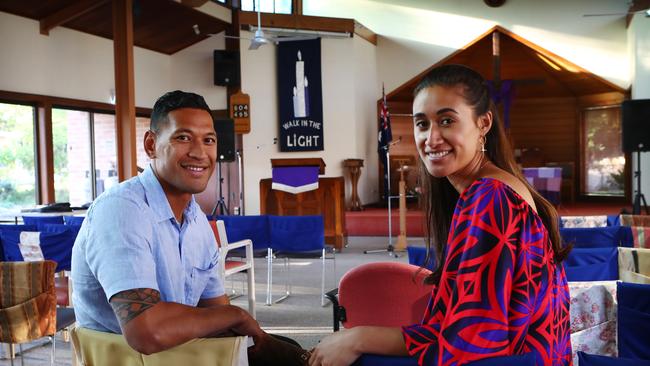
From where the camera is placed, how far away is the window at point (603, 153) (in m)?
13.0

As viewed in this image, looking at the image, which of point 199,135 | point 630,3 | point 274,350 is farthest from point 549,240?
point 630,3

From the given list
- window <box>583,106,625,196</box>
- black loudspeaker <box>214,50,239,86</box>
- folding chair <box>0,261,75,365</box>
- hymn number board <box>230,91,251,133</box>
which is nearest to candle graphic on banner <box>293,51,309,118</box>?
hymn number board <box>230,91,251,133</box>

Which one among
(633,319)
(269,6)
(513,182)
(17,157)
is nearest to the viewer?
(513,182)

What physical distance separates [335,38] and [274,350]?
1057cm

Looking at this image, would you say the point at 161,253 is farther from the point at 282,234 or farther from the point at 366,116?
the point at 366,116

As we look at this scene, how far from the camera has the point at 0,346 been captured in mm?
4355

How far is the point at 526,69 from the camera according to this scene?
13.9 meters

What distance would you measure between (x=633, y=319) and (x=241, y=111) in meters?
9.93

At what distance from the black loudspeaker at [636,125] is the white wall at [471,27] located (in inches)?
166

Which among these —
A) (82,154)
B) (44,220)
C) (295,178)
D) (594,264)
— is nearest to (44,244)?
(44,220)

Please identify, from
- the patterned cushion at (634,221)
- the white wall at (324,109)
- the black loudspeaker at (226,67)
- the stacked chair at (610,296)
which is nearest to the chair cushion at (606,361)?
the stacked chair at (610,296)

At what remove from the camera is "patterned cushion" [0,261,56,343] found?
304 centimetres

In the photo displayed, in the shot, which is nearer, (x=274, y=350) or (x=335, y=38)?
(x=274, y=350)

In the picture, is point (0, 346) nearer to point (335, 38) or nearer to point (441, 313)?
point (441, 313)
